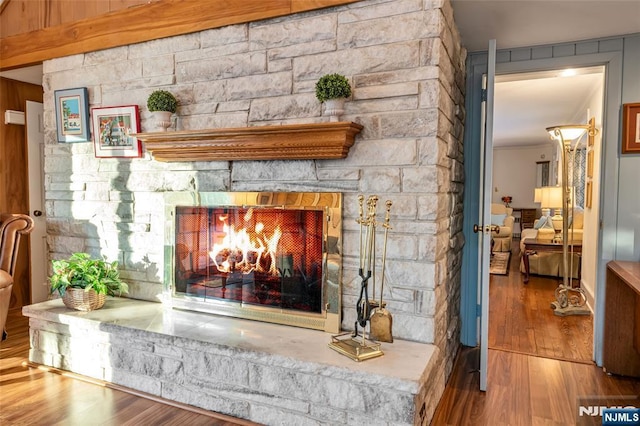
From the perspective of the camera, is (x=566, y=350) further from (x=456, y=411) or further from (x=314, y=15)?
(x=314, y=15)

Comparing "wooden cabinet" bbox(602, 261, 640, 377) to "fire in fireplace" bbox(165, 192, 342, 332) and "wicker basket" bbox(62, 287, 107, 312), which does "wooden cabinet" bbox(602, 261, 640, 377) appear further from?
"wicker basket" bbox(62, 287, 107, 312)

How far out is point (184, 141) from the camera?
2.58 meters

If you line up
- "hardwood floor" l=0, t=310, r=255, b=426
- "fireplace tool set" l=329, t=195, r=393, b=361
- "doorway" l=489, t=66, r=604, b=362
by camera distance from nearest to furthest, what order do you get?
"fireplace tool set" l=329, t=195, r=393, b=361 < "hardwood floor" l=0, t=310, r=255, b=426 < "doorway" l=489, t=66, r=604, b=362

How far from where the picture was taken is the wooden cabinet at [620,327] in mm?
2715

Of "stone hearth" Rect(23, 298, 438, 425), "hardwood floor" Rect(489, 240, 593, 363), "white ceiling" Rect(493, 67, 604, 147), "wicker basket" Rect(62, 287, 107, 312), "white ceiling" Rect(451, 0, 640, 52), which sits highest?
"white ceiling" Rect(493, 67, 604, 147)

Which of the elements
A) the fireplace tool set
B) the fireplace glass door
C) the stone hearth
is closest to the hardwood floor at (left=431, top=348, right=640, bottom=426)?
the stone hearth

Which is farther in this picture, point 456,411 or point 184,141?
point 184,141

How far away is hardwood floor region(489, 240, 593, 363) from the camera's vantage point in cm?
319

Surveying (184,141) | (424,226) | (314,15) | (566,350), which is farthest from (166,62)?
(566,350)

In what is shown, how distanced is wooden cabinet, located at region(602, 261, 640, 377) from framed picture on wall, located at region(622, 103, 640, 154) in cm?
76

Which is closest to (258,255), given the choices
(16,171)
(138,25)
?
(138,25)

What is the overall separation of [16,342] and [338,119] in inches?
119
